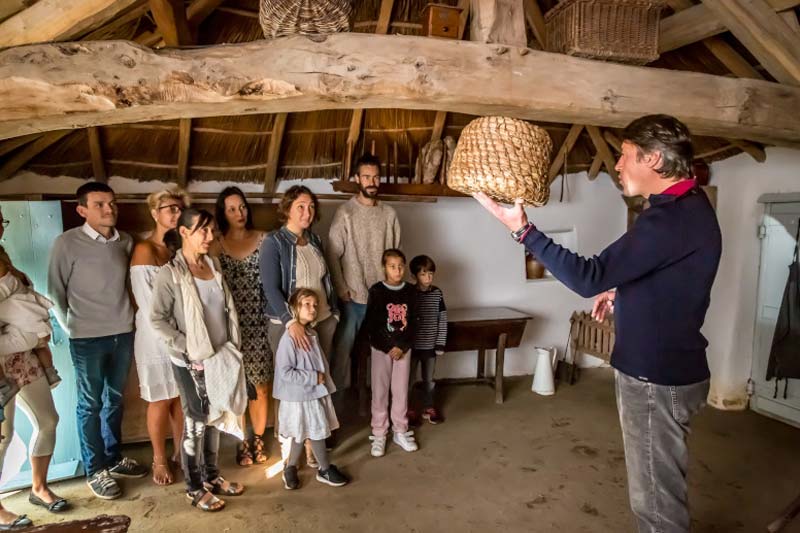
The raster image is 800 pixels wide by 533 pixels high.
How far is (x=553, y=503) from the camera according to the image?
263 cm

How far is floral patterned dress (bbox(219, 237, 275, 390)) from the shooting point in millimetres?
2848

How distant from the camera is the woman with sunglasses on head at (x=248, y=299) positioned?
2.86m

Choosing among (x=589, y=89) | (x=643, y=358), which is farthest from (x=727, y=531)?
A: (x=589, y=89)

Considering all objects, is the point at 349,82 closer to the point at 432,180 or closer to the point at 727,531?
the point at 432,180

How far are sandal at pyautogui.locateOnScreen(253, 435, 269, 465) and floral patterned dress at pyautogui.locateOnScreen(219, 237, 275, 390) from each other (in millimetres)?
389

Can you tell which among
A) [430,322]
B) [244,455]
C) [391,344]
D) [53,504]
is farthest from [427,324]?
[53,504]

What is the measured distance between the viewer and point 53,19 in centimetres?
183

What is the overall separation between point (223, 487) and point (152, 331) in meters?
0.89

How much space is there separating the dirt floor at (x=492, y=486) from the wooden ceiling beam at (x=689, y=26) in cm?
241

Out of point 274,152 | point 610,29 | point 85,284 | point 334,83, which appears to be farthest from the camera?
point 274,152

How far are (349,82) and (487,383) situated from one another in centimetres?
311

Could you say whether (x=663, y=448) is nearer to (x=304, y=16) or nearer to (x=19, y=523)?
(x=304, y=16)

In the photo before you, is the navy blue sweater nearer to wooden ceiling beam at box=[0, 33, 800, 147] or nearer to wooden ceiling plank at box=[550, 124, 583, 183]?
wooden ceiling beam at box=[0, 33, 800, 147]

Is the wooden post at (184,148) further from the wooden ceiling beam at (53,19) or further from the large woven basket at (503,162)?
the large woven basket at (503,162)
